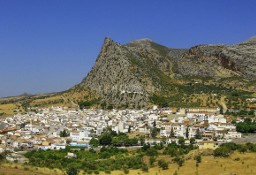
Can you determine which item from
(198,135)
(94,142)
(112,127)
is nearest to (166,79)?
(112,127)

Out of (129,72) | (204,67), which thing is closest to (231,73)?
(204,67)

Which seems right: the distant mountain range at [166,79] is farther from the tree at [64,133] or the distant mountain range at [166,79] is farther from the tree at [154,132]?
the tree at [64,133]

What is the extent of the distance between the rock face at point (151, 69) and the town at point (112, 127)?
40.0ft

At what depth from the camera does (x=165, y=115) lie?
8281 centimetres

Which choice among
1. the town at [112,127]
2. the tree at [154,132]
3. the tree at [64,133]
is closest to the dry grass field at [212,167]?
the town at [112,127]

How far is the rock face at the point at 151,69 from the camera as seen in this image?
105 meters

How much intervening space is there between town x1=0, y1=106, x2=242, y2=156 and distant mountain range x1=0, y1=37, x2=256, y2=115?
875cm

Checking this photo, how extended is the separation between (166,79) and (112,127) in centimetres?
5086

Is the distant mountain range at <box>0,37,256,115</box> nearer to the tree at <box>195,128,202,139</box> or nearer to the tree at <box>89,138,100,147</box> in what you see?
the tree at <box>195,128,202,139</box>

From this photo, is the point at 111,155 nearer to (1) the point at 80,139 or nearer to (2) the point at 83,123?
(1) the point at 80,139

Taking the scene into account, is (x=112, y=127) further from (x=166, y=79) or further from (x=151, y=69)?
(x=151, y=69)

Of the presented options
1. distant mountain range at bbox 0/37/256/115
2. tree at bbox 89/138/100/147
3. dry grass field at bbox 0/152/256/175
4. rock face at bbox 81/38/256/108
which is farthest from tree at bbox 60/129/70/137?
dry grass field at bbox 0/152/256/175

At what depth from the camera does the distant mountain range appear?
9994 cm

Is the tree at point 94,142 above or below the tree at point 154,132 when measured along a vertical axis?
below
